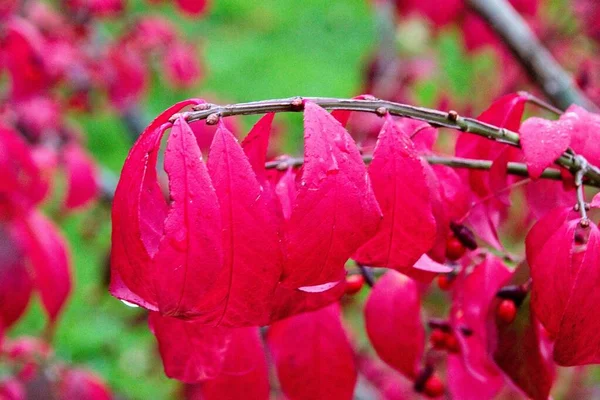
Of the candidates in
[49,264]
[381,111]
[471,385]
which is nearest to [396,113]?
[381,111]

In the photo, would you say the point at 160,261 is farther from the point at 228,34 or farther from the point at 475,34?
the point at 228,34

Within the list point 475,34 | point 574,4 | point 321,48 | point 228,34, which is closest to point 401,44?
point 321,48

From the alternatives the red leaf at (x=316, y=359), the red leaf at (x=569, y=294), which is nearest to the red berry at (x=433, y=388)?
the red leaf at (x=316, y=359)

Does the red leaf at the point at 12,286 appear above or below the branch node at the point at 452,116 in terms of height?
below

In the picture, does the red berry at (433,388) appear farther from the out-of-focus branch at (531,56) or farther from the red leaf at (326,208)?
the out-of-focus branch at (531,56)

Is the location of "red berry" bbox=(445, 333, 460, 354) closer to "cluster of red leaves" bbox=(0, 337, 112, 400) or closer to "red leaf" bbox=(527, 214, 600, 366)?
"red leaf" bbox=(527, 214, 600, 366)

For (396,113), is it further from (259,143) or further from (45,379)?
(45,379)

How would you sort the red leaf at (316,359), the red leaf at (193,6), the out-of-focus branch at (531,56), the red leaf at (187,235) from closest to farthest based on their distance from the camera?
the red leaf at (187,235), the red leaf at (316,359), the out-of-focus branch at (531,56), the red leaf at (193,6)
